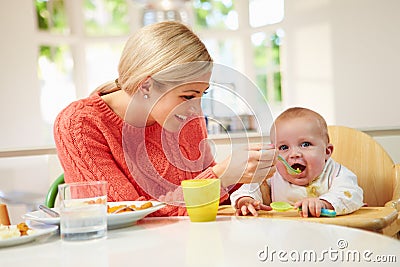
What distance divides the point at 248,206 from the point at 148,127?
0.43 m

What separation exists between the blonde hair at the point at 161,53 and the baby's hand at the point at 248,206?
0.30 m

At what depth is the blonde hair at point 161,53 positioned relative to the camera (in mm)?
1235

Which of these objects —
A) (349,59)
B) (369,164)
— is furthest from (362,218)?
(349,59)

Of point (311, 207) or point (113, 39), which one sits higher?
point (113, 39)

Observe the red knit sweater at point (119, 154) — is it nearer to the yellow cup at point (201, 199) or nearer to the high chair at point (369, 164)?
the yellow cup at point (201, 199)

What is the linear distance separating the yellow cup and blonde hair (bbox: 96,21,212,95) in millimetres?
249

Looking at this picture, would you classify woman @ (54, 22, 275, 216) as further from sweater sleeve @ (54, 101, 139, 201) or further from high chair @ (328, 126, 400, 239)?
high chair @ (328, 126, 400, 239)

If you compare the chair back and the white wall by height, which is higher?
the white wall

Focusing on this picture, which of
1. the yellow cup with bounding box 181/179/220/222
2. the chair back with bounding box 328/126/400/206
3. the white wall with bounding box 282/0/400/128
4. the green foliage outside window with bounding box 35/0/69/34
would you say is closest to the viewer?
the yellow cup with bounding box 181/179/220/222

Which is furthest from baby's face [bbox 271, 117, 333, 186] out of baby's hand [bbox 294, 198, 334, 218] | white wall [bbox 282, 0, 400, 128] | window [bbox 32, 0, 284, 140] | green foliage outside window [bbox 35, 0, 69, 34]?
green foliage outside window [bbox 35, 0, 69, 34]

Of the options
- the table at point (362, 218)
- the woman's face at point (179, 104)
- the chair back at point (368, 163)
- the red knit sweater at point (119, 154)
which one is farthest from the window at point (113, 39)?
the table at point (362, 218)

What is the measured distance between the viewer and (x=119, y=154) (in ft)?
4.54

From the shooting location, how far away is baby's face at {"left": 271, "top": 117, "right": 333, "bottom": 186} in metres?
1.59

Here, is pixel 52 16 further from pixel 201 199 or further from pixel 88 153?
pixel 201 199
